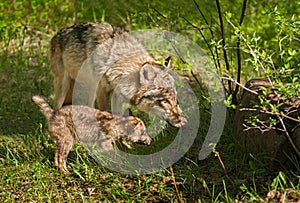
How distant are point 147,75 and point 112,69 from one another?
0.52 meters

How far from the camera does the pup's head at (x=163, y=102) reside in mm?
6410

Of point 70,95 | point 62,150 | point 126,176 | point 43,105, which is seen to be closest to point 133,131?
point 126,176

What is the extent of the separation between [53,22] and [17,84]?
94.6 inches

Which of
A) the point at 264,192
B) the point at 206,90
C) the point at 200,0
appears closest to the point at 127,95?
the point at 206,90

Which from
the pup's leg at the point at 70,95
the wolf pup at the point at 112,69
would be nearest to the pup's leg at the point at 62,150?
the wolf pup at the point at 112,69

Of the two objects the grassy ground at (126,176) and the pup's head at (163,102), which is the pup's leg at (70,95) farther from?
the pup's head at (163,102)

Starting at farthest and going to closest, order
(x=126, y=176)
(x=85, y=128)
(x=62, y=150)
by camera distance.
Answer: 1. (x=85, y=128)
2. (x=62, y=150)
3. (x=126, y=176)

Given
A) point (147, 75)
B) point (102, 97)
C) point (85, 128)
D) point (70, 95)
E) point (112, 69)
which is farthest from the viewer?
point (70, 95)

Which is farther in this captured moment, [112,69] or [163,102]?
[112,69]

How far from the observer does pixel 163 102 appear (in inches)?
253

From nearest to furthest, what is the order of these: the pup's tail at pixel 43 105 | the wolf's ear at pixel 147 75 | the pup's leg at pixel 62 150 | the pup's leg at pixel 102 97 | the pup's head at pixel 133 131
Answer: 1. the pup's leg at pixel 62 150
2. the pup's tail at pixel 43 105
3. the pup's head at pixel 133 131
4. the wolf's ear at pixel 147 75
5. the pup's leg at pixel 102 97

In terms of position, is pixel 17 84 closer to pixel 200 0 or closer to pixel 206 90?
pixel 206 90

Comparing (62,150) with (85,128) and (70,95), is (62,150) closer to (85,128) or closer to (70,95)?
(85,128)

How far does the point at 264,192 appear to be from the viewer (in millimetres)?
4918
